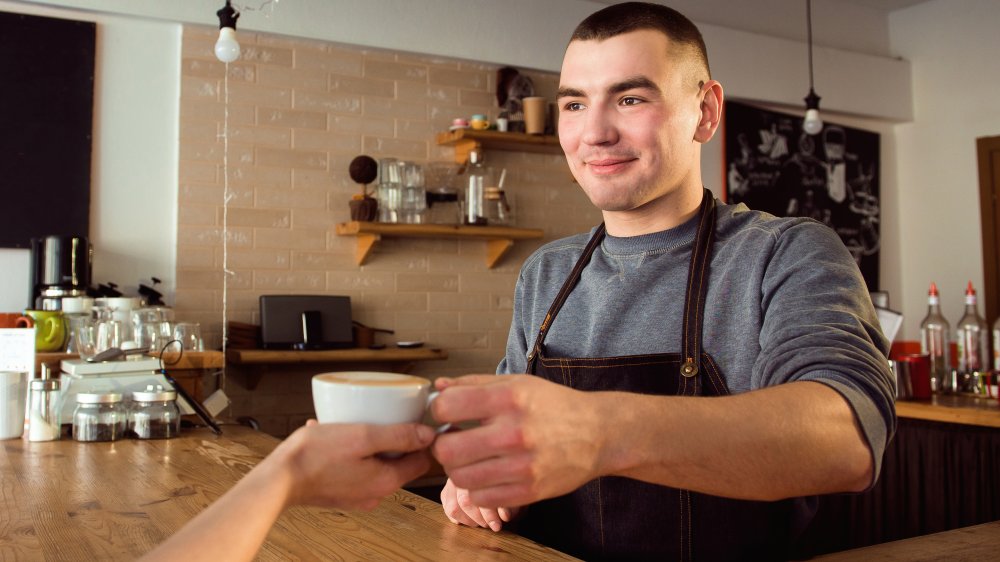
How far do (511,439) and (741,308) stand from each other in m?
0.66

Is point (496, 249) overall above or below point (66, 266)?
above

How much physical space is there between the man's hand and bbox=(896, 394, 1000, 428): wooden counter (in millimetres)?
2439

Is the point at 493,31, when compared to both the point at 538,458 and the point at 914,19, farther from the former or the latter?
the point at 538,458

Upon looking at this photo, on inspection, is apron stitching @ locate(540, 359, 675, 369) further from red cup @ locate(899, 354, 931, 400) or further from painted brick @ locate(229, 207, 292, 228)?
painted brick @ locate(229, 207, 292, 228)

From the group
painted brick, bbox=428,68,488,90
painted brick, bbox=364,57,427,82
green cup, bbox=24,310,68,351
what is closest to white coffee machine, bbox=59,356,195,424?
green cup, bbox=24,310,68,351

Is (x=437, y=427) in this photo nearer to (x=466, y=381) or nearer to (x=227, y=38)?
(x=466, y=381)

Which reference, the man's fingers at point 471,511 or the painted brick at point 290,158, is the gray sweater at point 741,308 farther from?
the painted brick at point 290,158

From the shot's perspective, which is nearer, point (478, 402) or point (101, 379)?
point (478, 402)

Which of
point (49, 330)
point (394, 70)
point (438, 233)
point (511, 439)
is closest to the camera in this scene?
point (511, 439)

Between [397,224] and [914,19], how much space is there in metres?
3.65

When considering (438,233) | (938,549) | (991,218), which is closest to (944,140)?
(991,218)

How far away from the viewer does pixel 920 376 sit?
3275mm

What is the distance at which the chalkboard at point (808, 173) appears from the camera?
4.96 metres

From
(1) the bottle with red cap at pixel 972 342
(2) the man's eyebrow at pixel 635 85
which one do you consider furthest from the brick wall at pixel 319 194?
(2) the man's eyebrow at pixel 635 85
